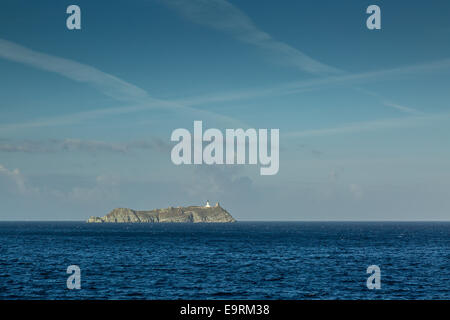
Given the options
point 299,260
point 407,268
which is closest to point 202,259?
point 299,260

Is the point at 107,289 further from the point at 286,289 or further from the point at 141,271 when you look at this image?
the point at 286,289

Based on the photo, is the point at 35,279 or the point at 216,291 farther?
the point at 35,279

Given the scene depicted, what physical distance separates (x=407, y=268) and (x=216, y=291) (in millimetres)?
42084
